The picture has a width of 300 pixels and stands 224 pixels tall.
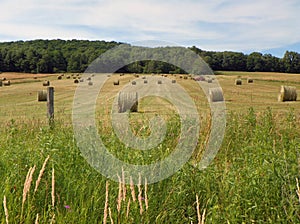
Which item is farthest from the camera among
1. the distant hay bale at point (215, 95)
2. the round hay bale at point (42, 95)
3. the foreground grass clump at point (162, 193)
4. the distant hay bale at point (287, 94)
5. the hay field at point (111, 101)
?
the round hay bale at point (42, 95)

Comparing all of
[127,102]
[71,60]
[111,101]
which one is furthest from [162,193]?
[71,60]

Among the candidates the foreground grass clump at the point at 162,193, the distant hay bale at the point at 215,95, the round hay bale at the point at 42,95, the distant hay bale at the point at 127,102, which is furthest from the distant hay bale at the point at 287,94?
the foreground grass clump at the point at 162,193

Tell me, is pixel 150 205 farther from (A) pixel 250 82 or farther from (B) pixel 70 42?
(B) pixel 70 42

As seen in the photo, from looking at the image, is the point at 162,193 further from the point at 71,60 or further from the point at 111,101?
the point at 71,60

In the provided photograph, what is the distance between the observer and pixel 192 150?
5.54m

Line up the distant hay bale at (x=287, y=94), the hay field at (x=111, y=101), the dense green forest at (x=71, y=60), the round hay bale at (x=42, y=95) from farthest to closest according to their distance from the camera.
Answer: the dense green forest at (x=71, y=60), the round hay bale at (x=42, y=95), the distant hay bale at (x=287, y=94), the hay field at (x=111, y=101)

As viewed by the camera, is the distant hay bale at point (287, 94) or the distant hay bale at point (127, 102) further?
the distant hay bale at point (287, 94)

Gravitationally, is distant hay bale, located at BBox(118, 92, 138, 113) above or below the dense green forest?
below

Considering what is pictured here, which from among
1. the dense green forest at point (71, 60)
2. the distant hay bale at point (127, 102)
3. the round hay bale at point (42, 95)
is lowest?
the round hay bale at point (42, 95)

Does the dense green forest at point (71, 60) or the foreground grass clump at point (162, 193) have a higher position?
the dense green forest at point (71, 60)

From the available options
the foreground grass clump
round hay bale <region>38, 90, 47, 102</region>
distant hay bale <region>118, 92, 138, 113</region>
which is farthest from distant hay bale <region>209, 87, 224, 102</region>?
the foreground grass clump

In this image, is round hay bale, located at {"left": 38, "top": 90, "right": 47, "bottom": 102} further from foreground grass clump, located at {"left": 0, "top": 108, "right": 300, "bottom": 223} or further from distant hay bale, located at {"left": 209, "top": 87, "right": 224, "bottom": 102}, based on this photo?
foreground grass clump, located at {"left": 0, "top": 108, "right": 300, "bottom": 223}

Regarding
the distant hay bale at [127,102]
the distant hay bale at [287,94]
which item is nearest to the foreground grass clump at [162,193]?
the distant hay bale at [127,102]

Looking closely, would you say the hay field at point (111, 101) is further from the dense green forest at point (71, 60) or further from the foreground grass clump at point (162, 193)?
the dense green forest at point (71, 60)
